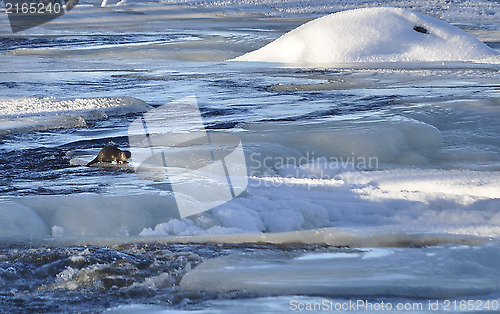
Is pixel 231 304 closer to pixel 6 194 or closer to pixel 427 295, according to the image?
pixel 427 295

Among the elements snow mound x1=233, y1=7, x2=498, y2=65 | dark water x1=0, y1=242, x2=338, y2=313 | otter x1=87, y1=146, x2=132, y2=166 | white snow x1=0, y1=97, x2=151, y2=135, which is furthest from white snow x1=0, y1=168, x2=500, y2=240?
snow mound x1=233, y1=7, x2=498, y2=65

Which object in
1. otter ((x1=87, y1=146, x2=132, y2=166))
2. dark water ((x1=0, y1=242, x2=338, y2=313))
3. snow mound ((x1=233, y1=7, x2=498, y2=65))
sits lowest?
snow mound ((x1=233, y1=7, x2=498, y2=65))

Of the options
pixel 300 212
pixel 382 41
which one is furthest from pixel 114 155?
pixel 382 41

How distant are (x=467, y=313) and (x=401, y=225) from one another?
3.42ft

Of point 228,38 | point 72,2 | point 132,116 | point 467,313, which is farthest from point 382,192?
point 72,2

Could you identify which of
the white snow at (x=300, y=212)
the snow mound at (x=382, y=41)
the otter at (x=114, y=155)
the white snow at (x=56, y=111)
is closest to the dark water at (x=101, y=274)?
the white snow at (x=300, y=212)

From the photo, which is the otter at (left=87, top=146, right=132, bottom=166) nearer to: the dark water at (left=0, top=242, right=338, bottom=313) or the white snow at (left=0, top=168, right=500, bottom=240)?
the white snow at (left=0, top=168, right=500, bottom=240)

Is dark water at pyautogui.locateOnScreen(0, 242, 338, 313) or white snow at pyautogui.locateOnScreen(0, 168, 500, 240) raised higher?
dark water at pyautogui.locateOnScreen(0, 242, 338, 313)

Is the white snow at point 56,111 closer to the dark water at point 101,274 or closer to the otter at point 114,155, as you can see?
the otter at point 114,155

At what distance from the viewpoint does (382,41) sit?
33.6ft

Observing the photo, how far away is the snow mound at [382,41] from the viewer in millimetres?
10125

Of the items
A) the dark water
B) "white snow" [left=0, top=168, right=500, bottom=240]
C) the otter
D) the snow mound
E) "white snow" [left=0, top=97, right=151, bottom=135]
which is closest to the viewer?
the dark water

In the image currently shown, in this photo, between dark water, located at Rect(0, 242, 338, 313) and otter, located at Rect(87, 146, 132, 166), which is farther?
otter, located at Rect(87, 146, 132, 166)

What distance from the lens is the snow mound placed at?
1012cm
